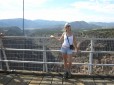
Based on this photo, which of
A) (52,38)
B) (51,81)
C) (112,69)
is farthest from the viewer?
(112,69)

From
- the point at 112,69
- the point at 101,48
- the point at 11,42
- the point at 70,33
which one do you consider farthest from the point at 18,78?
the point at 112,69

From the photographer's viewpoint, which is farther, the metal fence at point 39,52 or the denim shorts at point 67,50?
the metal fence at point 39,52

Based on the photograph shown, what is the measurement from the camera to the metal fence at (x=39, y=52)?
9.19m

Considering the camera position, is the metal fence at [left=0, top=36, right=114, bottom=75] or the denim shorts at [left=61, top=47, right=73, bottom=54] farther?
the metal fence at [left=0, top=36, right=114, bottom=75]

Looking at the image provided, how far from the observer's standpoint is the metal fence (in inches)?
362

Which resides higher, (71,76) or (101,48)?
(101,48)

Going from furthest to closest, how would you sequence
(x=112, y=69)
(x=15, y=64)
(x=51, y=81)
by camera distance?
1. (x=112, y=69)
2. (x=15, y=64)
3. (x=51, y=81)

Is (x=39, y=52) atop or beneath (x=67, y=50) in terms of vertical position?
beneath

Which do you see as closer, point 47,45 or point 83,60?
point 47,45

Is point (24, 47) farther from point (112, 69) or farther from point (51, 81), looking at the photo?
point (112, 69)

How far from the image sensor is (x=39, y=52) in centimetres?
963

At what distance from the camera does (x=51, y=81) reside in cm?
842

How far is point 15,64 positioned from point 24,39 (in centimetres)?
101

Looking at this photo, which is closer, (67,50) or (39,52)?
(67,50)
